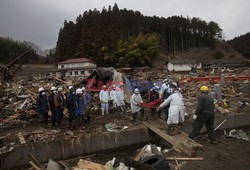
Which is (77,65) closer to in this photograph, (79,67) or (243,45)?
(79,67)

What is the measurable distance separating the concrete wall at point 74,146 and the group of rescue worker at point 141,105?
106 centimetres

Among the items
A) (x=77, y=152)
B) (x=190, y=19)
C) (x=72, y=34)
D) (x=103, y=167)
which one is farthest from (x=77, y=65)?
(x=190, y=19)

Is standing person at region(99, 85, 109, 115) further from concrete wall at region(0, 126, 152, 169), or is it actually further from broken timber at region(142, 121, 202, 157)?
broken timber at region(142, 121, 202, 157)

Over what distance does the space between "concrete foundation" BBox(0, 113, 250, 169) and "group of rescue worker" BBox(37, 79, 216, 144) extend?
3.30ft

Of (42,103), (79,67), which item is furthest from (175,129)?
(79,67)

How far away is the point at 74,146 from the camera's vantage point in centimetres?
938

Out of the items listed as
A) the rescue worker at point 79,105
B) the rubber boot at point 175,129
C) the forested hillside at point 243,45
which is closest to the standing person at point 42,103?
the rescue worker at point 79,105

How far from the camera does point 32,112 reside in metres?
12.7

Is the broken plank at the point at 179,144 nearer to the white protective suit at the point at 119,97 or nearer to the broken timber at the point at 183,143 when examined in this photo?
the broken timber at the point at 183,143

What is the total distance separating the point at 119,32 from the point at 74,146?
47.0 meters

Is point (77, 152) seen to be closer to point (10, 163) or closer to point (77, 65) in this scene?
point (10, 163)

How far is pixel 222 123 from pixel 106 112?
6359mm

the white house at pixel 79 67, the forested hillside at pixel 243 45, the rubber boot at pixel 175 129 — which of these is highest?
the forested hillside at pixel 243 45

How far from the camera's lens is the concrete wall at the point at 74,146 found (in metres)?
8.56
